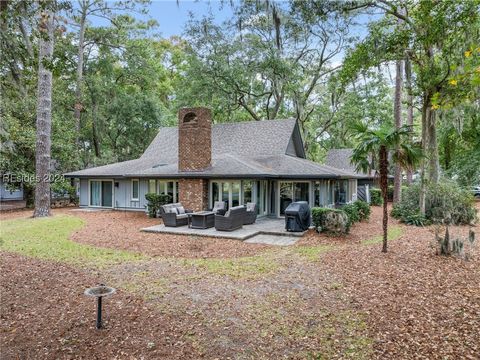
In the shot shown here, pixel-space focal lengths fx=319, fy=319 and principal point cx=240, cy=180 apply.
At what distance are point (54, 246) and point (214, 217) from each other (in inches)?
219

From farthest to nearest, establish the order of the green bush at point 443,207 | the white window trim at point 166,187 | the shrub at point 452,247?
the white window trim at point 166,187, the green bush at point 443,207, the shrub at point 452,247

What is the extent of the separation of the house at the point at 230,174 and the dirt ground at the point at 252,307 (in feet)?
20.0

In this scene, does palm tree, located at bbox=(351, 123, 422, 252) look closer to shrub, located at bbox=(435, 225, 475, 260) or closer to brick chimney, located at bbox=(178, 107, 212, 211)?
shrub, located at bbox=(435, 225, 475, 260)

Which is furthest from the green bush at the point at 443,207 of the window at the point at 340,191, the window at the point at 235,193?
the window at the point at 235,193

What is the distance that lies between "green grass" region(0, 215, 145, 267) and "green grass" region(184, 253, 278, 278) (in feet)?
6.01

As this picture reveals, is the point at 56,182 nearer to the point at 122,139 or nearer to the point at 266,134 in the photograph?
the point at 122,139

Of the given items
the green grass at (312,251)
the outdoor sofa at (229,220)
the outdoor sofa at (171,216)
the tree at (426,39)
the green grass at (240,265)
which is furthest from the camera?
the outdoor sofa at (171,216)

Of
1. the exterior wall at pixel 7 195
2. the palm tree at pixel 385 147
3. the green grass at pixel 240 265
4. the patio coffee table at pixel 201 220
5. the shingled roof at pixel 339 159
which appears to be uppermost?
the shingled roof at pixel 339 159

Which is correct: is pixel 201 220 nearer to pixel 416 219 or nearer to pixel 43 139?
pixel 43 139

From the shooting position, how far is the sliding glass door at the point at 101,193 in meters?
20.4

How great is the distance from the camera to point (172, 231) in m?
12.0

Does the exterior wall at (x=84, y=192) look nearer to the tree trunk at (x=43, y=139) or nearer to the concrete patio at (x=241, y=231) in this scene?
the tree trunk at (x=43, y=139)

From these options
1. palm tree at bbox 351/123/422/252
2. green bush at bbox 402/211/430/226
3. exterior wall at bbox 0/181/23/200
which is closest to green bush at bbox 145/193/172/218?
palm tree at bbox 351/123/422/252

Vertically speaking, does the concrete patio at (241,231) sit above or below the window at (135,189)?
below
